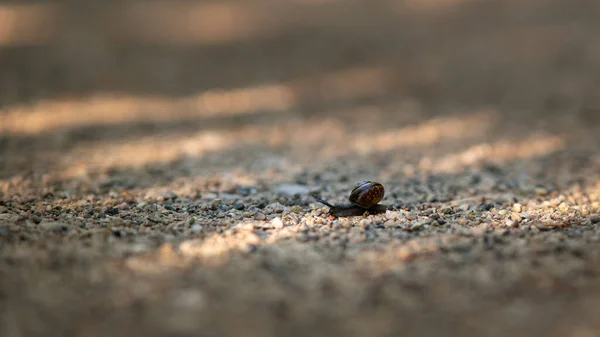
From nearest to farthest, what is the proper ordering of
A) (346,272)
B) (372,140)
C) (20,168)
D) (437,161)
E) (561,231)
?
(346,272) < (561,231) < (20,168) < (437,161) < (372,140)

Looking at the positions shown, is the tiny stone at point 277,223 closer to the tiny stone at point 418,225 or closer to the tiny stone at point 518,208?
the tiny stone at point 418,225

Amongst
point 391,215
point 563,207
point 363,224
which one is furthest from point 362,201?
point 563,207

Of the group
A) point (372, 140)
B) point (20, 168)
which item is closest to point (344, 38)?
point (372, 140)

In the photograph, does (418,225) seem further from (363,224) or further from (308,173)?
(308,173)

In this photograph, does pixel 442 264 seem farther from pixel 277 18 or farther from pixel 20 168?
pixel 277 18

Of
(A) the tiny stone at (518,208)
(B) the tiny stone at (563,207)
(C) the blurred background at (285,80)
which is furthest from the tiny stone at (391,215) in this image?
(C) the blurred background at (285,80)
